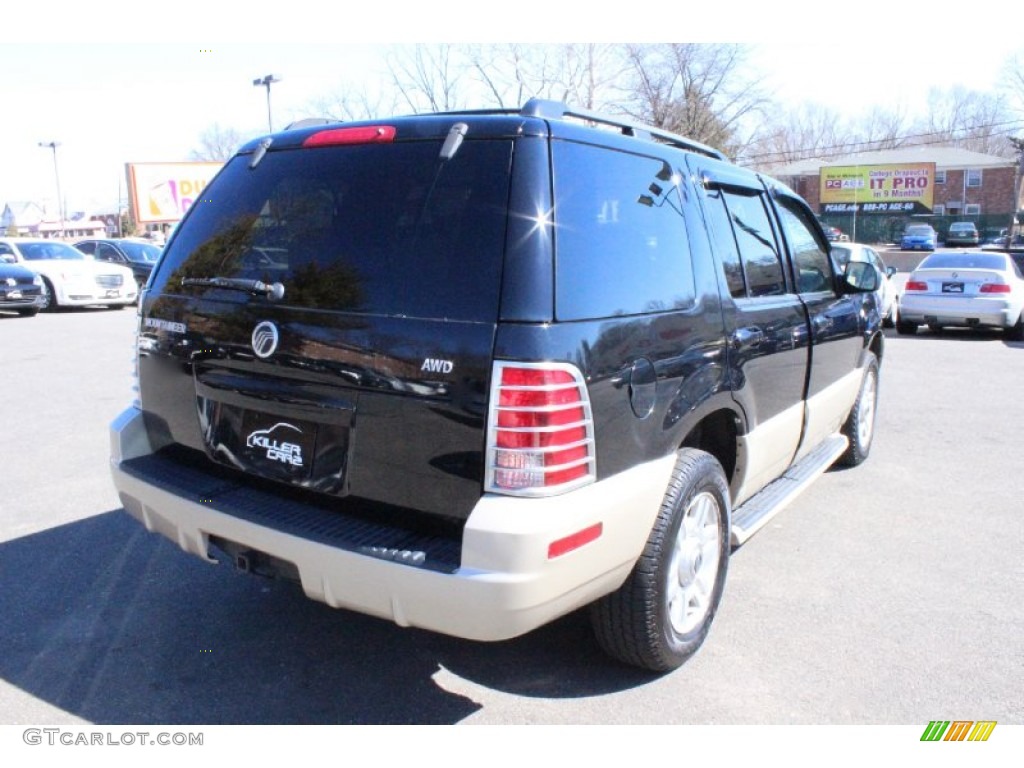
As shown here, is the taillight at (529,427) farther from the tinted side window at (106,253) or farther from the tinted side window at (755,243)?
the tinted side window at (106,253)

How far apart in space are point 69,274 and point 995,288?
18249mm

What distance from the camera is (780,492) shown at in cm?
A: 428

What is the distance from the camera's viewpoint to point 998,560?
438 cm

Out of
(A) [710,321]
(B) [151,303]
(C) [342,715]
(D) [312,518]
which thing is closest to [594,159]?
(A) [710,321]

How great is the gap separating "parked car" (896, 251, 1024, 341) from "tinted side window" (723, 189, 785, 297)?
10.5 m

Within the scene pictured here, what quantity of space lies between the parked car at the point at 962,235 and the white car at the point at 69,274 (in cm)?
4596

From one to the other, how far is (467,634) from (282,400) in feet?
3.36

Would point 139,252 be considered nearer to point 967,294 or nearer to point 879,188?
point 967,294

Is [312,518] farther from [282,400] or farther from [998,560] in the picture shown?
[998,560]

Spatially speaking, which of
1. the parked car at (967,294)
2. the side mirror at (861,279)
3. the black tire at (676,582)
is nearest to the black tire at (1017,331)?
the parked car at (967,294)

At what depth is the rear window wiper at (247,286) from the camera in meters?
2.91

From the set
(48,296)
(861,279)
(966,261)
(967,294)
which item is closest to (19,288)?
(48,296)

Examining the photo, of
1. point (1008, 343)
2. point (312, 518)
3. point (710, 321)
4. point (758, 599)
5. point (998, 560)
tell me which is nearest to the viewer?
point (312, 518)

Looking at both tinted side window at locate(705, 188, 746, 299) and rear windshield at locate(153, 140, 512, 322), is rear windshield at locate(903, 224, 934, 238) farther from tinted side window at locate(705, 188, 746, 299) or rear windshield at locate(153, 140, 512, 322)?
rear windshield at locate(153, 140, 512, 322)
